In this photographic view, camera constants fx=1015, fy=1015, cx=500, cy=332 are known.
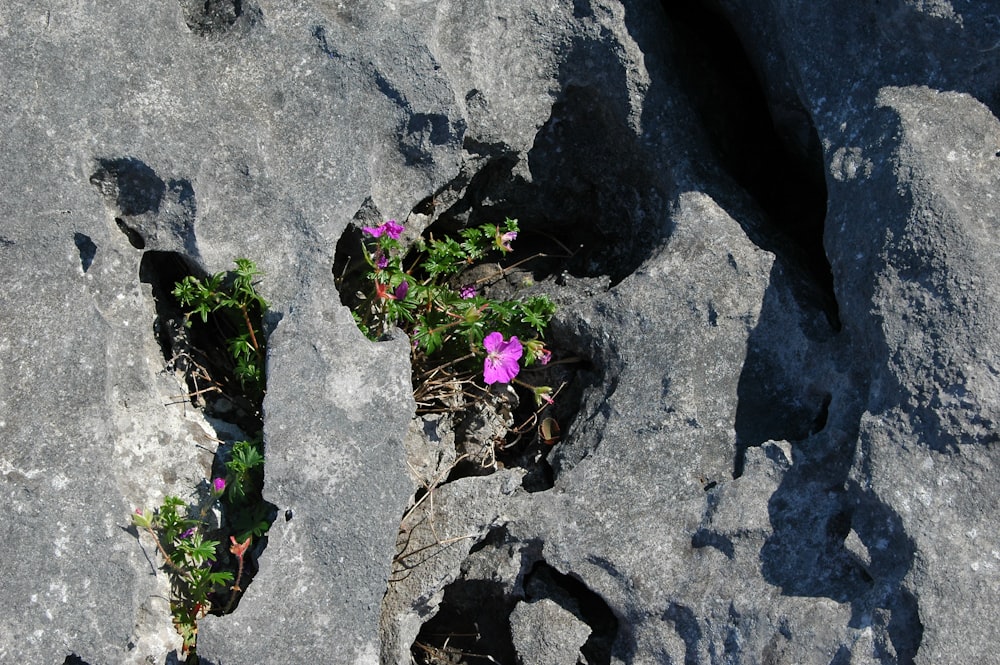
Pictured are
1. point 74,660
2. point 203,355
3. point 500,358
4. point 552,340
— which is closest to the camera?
point 74,660

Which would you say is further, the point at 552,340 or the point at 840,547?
the point at 552,340

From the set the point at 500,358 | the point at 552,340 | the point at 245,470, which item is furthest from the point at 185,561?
the point at 552,340

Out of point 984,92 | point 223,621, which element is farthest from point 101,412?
point 984,92

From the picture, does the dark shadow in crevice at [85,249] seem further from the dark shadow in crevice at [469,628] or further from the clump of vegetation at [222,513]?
the dark shadow in crevice at [469,628]

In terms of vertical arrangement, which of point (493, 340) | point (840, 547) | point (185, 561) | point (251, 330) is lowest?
point (185, 561)

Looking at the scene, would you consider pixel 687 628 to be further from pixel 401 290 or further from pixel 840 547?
pixel 401 290

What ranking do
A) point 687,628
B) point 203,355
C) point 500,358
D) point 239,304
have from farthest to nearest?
1. point 500,358
2. point 203,355
3. point 239,304
4. point 687,628
